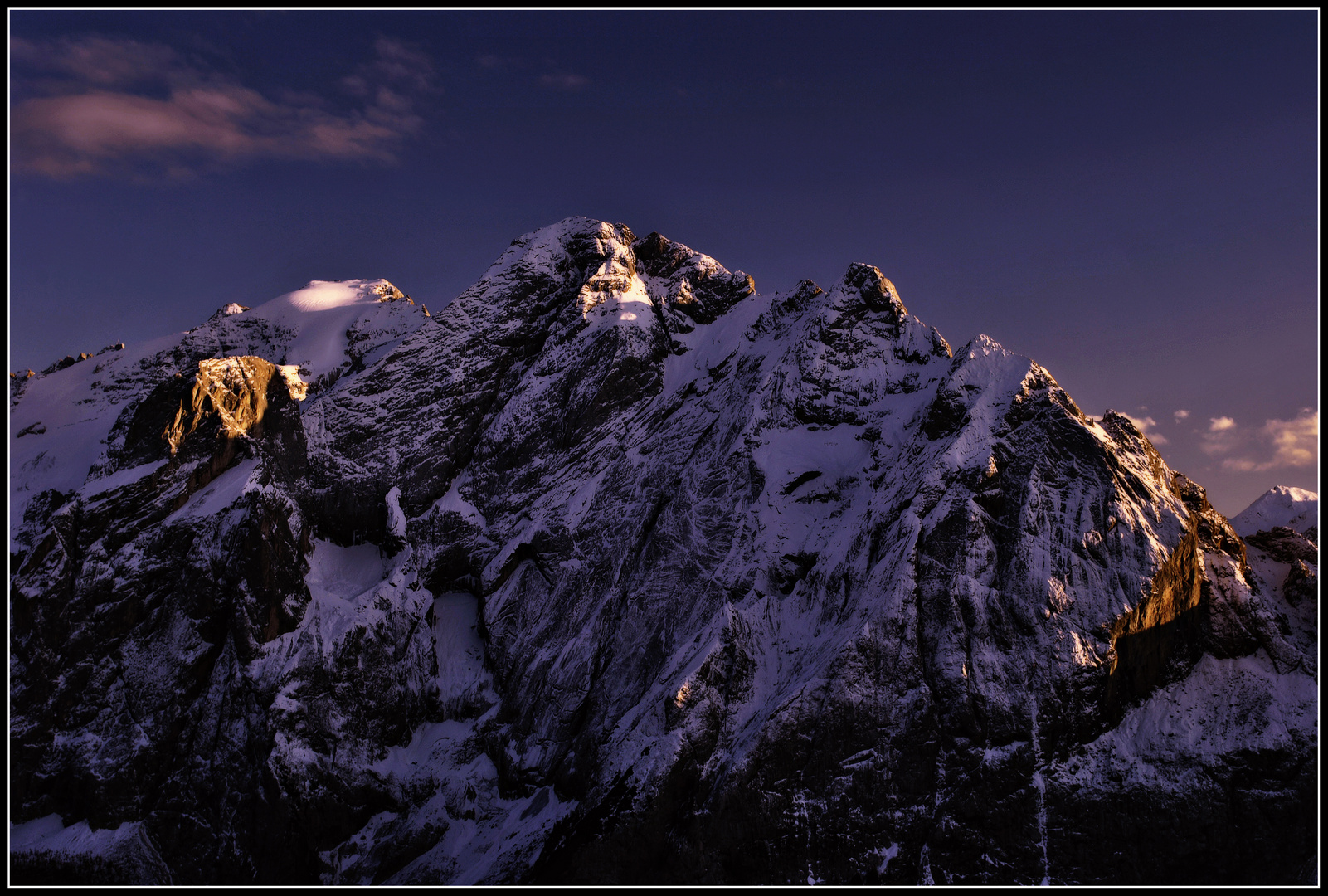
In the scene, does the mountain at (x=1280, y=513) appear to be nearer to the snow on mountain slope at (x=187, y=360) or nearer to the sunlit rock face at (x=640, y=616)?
the sunlit rock face at (x=640, y=616)

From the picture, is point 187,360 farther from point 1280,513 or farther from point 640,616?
point 1280,513

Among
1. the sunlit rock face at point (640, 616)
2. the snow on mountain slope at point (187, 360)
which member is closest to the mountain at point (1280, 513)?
the sunlit rock face at point (640, 616)

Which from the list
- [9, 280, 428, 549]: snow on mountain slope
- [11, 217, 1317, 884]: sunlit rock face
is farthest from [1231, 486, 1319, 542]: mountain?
[9, 280, 428, 549]: snow on mountain slope

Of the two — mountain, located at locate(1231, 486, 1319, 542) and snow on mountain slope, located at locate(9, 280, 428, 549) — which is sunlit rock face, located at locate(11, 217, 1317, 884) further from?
mountain, located at locate(1231, 486, 1319, 542)

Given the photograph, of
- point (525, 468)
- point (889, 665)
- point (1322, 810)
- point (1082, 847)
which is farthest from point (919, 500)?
point (525, 468)

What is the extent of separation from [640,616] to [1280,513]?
59831 millimetres

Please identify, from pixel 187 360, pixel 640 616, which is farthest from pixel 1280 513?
pixel 187 360

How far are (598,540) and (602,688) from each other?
15061mm

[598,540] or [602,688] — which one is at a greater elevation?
[598,540]

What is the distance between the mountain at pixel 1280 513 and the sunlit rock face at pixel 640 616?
891cm

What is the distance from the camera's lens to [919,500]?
8031 centimetres

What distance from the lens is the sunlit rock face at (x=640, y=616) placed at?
70.6 m

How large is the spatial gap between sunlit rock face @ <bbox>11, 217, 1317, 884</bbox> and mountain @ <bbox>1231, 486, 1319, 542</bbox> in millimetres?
8914

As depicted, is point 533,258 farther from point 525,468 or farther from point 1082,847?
point 1082,847
